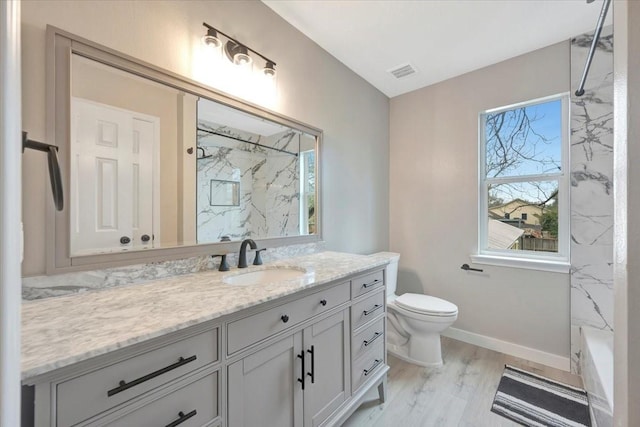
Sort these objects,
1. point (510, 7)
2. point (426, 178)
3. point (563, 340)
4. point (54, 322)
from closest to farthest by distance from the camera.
A: point (54, 322) → point (510, 7) → point (563, 340) → point (426, 178)

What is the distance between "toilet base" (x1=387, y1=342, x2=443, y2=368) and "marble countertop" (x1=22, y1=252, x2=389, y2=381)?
1.41m

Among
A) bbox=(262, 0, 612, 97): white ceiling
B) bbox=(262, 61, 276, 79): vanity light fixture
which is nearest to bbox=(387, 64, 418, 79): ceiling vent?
bbox=(262, 0, 612, 97): white ceiling

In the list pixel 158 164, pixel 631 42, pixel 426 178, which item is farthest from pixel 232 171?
pixel 426 178

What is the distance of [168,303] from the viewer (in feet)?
3.10

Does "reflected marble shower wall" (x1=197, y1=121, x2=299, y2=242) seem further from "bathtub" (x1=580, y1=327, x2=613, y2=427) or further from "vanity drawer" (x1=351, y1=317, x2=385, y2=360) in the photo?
"bathtub" (x1=580, y1=327, x2=613, y2=427)

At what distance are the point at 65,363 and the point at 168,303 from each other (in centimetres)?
36

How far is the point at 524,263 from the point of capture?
7.41ft

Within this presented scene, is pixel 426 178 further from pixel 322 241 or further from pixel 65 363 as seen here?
pixel 65 363

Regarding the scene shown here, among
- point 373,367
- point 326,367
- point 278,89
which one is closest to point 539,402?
point 373,367

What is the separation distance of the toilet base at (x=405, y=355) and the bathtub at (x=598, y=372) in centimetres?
87

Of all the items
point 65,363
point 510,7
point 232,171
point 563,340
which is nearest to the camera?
point 65,363

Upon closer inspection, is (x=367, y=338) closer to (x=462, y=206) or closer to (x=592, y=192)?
(x=462, y=206)

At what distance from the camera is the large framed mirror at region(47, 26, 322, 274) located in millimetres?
1029

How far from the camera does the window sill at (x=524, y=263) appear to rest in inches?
82.8
